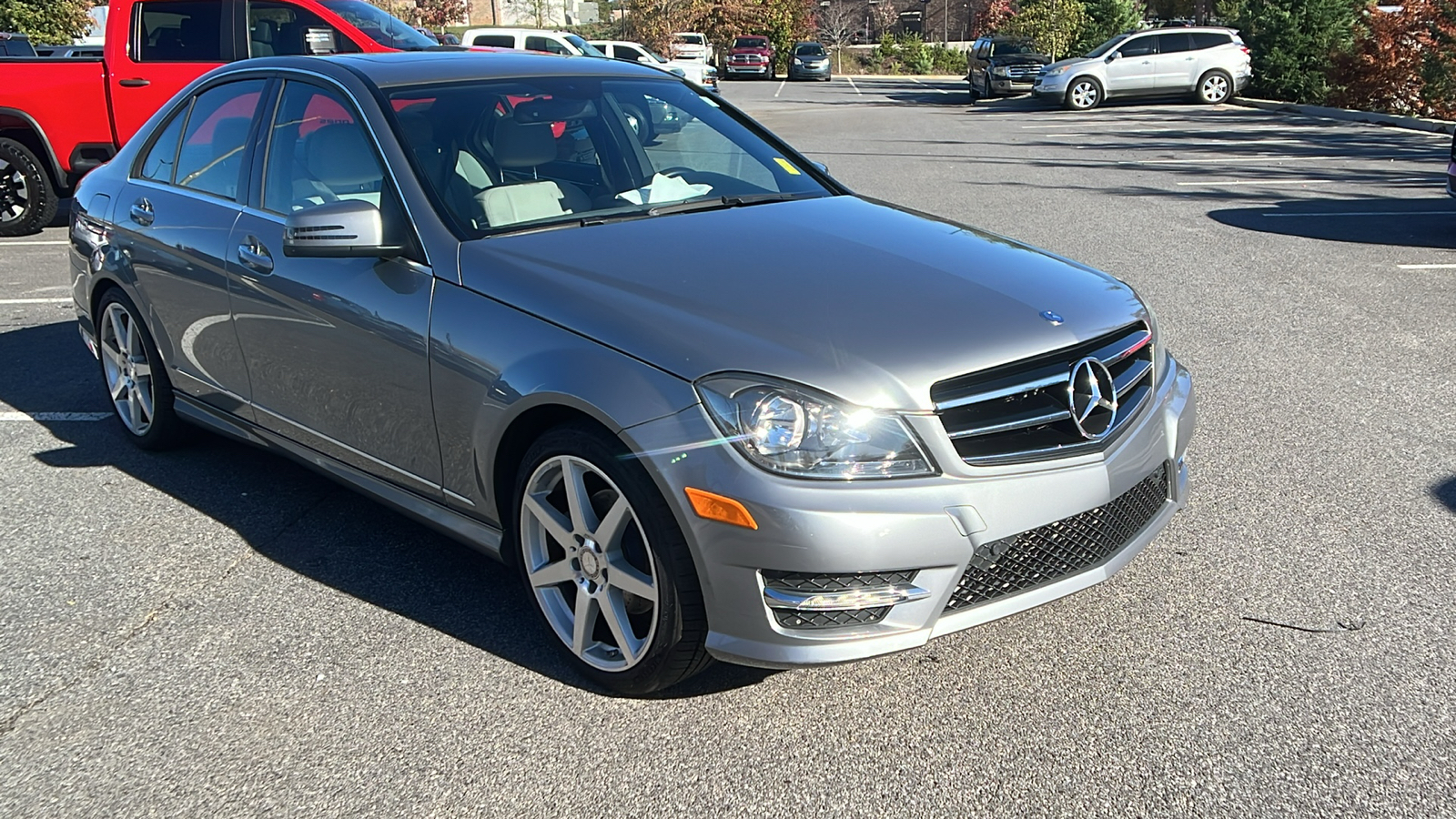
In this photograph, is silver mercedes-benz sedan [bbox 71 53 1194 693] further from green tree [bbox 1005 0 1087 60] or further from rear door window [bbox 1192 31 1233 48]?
green tree [bbox 1005 0 1087 60]

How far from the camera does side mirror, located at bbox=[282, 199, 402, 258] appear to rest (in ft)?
12.2

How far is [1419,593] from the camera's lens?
3789 millimetres

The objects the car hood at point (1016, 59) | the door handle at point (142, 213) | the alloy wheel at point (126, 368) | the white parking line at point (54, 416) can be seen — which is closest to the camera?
the door handle at point (142, 213)

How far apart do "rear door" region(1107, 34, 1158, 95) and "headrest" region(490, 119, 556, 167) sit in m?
24.6

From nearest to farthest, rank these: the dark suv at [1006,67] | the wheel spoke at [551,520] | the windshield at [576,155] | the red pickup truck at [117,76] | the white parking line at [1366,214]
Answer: the wheel spoke at [551,520]
the windshield at [576,155]
the white parking line at [1366,214]
the red pickup truck at [117,76]
the dark suv at [1006,67]

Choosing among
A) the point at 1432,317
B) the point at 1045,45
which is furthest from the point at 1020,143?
the point at 1045,45

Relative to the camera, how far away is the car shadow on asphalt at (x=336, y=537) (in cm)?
368

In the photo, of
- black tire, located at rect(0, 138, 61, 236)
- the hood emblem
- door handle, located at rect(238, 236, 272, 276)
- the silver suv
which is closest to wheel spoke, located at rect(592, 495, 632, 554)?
the hood emblem

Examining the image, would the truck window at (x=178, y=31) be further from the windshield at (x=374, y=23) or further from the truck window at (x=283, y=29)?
the windshield at (x=374, y=23)

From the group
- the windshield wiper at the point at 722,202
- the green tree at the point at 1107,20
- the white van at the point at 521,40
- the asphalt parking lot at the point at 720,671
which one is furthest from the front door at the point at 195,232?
the green tree at the point at 1107,20

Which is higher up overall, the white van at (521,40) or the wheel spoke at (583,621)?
the white van at (521,40)

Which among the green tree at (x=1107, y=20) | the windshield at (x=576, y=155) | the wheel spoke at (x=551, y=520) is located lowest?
the wheel spoke at (x=551, y=520)

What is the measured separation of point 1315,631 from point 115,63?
11.2 meters

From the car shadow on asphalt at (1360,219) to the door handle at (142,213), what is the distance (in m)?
8.53
